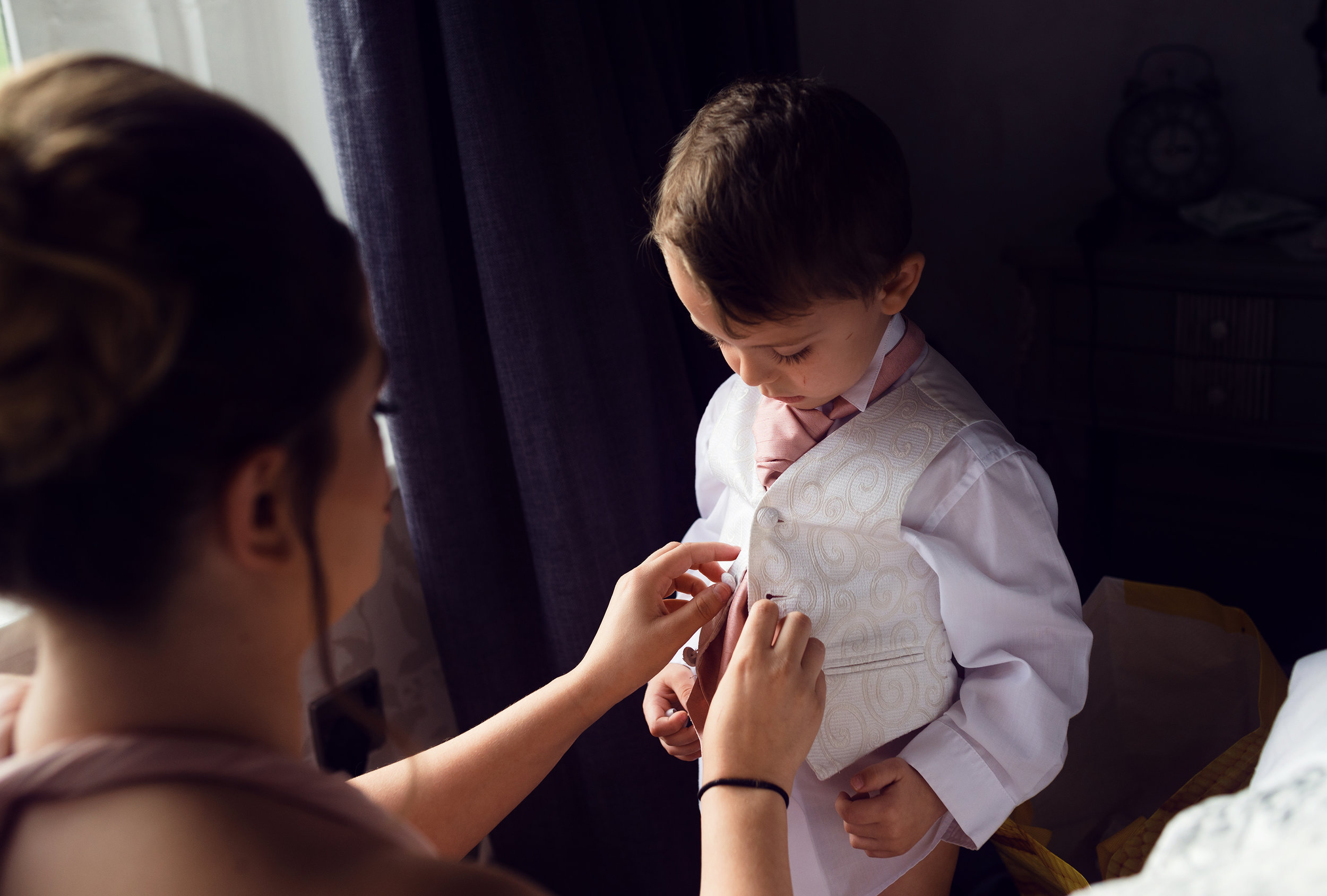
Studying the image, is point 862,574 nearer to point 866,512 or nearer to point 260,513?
point 866,512

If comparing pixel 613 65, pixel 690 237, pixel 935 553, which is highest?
pixel 613 65

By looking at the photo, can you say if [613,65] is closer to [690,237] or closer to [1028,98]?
[690,237]

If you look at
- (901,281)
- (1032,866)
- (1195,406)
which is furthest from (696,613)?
(1195,406)

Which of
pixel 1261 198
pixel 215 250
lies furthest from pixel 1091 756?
pixel 215 250

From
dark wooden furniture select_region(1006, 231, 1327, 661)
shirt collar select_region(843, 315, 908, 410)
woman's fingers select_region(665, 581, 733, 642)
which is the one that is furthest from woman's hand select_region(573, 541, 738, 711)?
dark wooden furniture select_region(1006, 231, 1327, 661)

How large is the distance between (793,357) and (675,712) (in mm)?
406

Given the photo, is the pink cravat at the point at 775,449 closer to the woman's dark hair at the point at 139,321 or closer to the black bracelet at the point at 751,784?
the black bracelet at the point at 751,784

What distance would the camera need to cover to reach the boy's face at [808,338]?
32.9 inches

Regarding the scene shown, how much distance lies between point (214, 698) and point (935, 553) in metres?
0.62

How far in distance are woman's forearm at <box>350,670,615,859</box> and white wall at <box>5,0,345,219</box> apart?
2.08 ft

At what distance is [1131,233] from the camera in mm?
1794

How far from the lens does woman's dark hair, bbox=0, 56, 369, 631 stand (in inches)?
14.5

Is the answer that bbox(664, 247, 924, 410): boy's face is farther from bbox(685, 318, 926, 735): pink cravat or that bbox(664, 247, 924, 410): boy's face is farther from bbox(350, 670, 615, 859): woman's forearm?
bbox(350, 670, 615, 859): woman's forearm

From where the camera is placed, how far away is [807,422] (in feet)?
3.10
